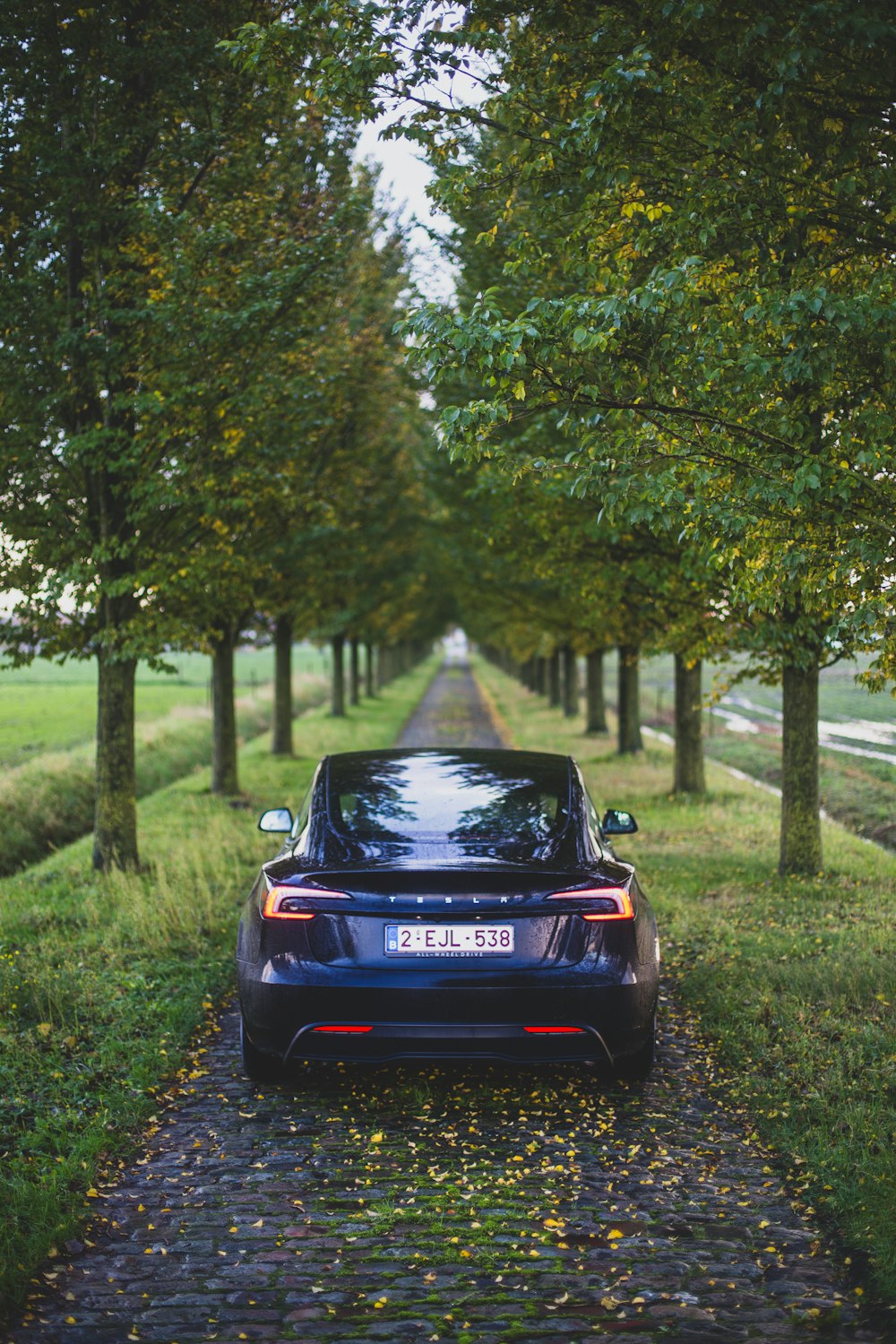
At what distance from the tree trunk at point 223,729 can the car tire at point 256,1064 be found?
10.3m

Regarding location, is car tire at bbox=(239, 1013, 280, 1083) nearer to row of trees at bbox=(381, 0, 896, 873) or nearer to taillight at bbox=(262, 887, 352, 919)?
taillight at bbox=(262, 887, 352, 919)

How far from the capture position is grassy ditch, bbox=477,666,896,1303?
4.11 meters

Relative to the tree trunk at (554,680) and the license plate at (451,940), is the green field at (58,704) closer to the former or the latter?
the license plate at (451,940)

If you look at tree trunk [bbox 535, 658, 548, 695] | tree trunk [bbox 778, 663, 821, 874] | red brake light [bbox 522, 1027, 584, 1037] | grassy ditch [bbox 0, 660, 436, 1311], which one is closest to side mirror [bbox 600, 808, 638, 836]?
red brake light [bbox 522, 1027, 584, 1037]

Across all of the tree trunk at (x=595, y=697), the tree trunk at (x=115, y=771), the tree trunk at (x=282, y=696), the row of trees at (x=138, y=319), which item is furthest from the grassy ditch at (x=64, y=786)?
the tree trunk at (x=595, y=697)

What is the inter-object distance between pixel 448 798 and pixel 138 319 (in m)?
5.37

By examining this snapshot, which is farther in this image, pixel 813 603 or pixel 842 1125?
pixel 813 603

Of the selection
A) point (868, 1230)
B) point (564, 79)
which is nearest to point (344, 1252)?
point (868, 1230)

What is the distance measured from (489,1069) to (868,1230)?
2.11 m

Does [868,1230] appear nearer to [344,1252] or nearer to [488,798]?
[344,1252]

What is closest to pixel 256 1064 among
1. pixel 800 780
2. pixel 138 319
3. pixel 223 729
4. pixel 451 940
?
pixel 451 940

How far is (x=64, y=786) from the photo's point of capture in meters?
17.2

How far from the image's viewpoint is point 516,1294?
332 cm

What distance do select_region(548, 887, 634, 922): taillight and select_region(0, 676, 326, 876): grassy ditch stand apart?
7.98m
